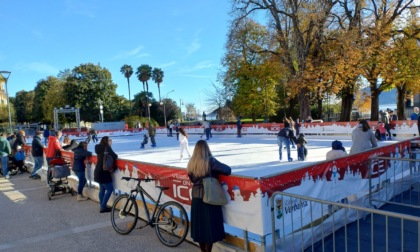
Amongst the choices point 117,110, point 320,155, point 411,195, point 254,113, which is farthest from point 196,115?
point 411,195

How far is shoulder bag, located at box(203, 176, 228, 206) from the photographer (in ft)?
12.6

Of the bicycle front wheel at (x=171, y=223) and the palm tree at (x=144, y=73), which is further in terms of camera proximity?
the palm tree at (x=144, y=73)

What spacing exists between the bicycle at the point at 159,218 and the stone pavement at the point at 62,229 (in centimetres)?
12

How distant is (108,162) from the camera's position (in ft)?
20.3

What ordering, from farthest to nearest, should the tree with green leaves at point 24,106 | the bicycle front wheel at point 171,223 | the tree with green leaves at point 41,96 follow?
the tree with green leaves at point 24,106 < the tree with green leaves at point 41,96 < the bicycle front wheel at point 171,223

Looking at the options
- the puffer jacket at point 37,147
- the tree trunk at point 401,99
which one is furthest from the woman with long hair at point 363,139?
the tree trunk at point 401,99

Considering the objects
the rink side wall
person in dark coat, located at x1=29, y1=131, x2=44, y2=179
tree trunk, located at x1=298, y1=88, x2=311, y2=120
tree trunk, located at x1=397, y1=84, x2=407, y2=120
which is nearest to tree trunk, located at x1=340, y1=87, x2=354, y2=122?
tree trunk, located at x1=397, y1=84, x2=407, y2=120

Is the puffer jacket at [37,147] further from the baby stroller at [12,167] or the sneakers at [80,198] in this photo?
the sneakers at [80,198]

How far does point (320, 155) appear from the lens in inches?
507

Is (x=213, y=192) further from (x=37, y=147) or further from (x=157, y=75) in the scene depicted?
(x=157, y=75)

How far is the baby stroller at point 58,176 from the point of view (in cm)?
801

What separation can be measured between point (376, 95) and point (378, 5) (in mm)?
8196

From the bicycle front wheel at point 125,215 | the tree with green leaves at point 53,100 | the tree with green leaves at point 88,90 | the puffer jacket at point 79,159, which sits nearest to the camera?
the bicycle front wheel at point 125,215

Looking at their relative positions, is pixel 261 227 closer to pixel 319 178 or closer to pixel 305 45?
pixel 319 178
